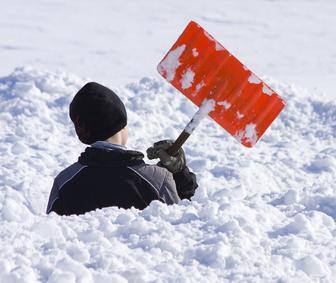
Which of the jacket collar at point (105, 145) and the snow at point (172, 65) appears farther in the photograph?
the snow at point (172, 65)

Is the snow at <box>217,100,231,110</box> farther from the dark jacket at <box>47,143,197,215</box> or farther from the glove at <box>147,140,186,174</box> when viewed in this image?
the dark jacket at <box>47,143,197,215</box>

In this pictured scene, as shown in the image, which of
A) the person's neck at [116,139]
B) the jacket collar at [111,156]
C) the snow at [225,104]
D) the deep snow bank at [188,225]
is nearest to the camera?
the deep snow bank at [188,225]

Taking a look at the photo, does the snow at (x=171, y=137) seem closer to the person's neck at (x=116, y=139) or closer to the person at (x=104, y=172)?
the person at (x=104, y=172)

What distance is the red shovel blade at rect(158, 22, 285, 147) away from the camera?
11.4 feet

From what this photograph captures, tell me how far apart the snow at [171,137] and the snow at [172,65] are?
2cm

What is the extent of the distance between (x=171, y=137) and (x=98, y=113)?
2.64 m

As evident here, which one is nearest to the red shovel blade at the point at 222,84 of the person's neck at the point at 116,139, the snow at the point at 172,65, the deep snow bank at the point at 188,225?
the snow at the point at 172,65

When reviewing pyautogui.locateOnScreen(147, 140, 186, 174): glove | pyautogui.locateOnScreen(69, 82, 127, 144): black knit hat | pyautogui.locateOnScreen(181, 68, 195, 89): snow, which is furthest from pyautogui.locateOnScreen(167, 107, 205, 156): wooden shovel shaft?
pyautogui.locateOnScreen(69, 82, 127, 144): black knit hat

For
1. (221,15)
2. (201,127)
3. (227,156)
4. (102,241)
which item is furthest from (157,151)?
(221,15)

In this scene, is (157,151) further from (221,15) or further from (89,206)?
(221,15)

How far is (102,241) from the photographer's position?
2928mm

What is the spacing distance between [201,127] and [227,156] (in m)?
0.69

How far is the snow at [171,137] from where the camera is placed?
9.26 feet

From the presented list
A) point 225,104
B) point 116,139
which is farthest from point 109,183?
point 225,104
